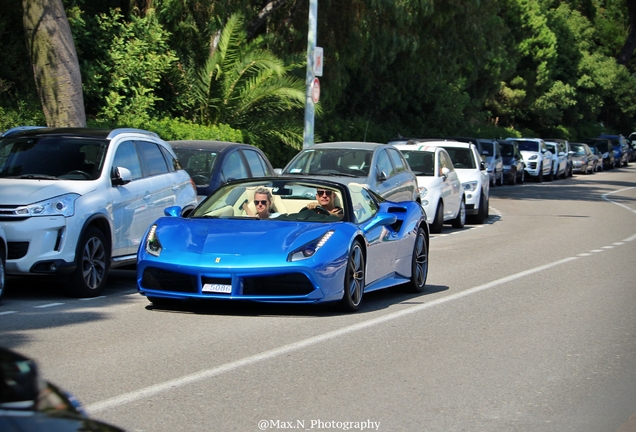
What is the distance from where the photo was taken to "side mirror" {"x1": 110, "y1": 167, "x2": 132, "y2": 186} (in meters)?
11.8

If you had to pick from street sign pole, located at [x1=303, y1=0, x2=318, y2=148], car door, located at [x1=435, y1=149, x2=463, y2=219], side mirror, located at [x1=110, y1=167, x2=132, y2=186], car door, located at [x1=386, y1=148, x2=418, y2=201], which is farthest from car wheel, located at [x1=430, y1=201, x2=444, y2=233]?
side mirror, located at [x1=110, y1=167, x2=132, y2=186]

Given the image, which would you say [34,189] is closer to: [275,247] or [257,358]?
[275,247]

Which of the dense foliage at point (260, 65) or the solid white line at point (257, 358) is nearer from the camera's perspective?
the solid white line at point (257, 358)

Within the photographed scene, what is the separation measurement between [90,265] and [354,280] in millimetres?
2862

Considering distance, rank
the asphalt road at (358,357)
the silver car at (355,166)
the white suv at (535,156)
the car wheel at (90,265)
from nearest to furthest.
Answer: the asphalt road at (358,357), the car wheel at (90,265), the silver car at (355,166), the white suv at (535,156)

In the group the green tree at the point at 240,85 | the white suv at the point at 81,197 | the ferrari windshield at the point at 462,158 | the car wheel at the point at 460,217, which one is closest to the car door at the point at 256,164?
the white suv at the point at 81,197

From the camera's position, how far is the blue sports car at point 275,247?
9648mm

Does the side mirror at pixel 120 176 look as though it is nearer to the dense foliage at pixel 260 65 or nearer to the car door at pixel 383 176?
the car door at pixel 383 176

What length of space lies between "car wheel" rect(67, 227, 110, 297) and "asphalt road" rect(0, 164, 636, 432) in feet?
0.62

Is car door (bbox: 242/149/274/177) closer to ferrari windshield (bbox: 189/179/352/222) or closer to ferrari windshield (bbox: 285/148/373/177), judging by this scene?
ferrari windshield (bbox: 285/148/373/177)

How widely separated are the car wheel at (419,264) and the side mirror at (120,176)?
128 inches

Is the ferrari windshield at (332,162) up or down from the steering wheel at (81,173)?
down

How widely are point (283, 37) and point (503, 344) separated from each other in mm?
22712

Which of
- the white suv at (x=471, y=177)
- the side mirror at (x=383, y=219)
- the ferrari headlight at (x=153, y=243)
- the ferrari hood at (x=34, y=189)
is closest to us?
the ferrari headlight at (x=153, y=243)
